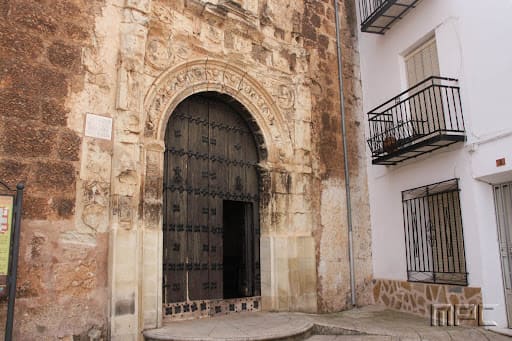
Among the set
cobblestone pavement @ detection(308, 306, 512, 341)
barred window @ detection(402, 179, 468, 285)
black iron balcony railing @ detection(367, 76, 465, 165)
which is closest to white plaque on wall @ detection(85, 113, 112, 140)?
cobblestone pavement @ detection(308, 306, 512, 341)

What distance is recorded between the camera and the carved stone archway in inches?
192

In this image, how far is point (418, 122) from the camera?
638cm

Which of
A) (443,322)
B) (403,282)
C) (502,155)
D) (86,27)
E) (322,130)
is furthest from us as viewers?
(322,130)

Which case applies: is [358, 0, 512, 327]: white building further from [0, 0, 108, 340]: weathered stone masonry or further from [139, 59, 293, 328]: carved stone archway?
[0, 0, 108, 340]: weathered stone masonry

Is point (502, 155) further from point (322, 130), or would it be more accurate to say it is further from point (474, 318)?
point (322, 130)

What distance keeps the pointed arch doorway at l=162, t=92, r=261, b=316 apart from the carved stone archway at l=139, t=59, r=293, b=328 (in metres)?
0.18

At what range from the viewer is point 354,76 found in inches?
307

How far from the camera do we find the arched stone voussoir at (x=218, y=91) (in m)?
5.25

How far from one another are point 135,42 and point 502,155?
14.2ft

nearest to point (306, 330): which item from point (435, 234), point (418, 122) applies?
point (435, 234)

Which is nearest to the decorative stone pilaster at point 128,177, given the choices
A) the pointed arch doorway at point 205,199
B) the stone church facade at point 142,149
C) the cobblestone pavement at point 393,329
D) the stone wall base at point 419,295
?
the stone church facade at point 142,149

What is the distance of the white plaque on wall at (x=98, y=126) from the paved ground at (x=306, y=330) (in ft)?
6.84

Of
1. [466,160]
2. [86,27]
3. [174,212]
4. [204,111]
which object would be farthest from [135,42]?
[466,160]

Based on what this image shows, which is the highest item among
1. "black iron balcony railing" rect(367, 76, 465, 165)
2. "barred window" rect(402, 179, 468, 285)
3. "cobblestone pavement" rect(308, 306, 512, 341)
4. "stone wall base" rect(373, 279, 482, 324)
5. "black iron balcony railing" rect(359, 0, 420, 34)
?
"black iron balcony railing" rect(359, 0, 420, 34)
